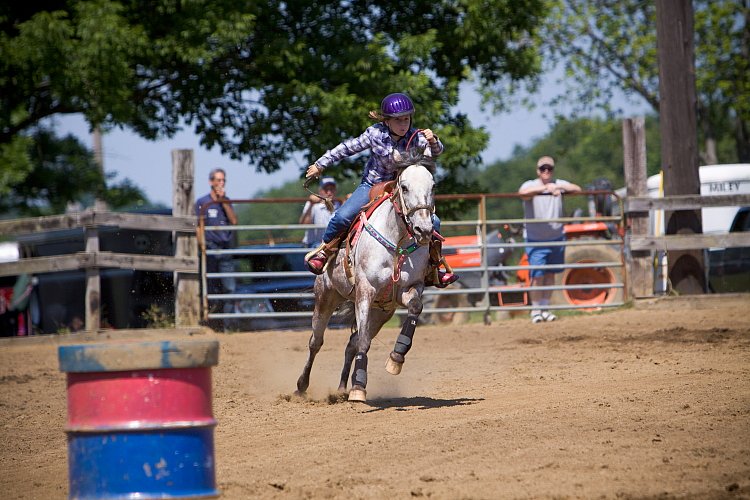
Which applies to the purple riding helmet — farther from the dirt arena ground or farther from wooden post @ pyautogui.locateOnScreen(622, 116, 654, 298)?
wooden post @ pyautogui.locateOnScreen(622, 116, 654, 298)

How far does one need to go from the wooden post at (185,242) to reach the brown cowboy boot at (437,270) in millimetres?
6411

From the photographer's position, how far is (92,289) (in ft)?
49.4

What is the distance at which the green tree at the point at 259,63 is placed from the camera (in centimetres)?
1777

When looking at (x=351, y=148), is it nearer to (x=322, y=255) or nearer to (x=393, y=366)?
(x=322, y=255)

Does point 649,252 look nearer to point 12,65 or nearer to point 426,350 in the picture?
point 426,350

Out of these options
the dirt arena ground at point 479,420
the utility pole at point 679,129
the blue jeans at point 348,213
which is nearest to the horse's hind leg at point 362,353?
the dirt arena ground at point 479,420

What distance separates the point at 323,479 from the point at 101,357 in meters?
1.82

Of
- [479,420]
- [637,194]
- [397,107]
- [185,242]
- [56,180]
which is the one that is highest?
[56,180]

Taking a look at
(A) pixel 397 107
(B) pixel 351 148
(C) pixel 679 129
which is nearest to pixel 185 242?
(B) pixel 351 148

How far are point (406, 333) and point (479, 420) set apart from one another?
4.63 feet

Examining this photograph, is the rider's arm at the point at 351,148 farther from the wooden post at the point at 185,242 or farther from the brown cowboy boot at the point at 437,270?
the wooden post at the point at 185,242

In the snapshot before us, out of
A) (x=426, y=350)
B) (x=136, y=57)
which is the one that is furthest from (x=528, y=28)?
(x=426, y=350)

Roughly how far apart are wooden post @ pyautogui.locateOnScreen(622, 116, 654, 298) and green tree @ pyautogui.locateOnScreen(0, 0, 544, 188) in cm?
301

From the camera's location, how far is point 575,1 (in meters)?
35.8
